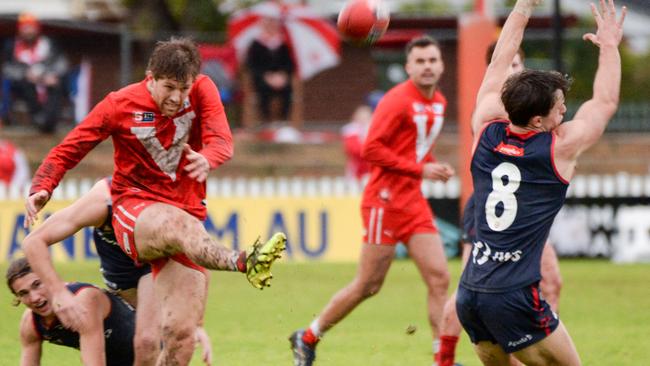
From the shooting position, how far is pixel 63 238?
6.59m

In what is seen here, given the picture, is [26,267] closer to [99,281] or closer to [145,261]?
[145,261]

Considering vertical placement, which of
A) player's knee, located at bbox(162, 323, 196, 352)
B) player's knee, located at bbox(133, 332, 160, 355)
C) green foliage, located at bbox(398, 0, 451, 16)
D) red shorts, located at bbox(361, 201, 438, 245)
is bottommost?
player's knee, located at bbox(133, 332, 160, 355)

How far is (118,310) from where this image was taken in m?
6.90

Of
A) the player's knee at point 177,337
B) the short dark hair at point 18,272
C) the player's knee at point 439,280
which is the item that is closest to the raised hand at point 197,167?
the player's knee at point 177,337

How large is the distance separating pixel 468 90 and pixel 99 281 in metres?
5.89

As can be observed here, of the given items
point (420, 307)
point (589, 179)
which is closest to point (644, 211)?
point (589, 179)

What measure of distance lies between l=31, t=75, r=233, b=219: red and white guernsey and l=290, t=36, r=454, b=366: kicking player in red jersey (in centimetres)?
185

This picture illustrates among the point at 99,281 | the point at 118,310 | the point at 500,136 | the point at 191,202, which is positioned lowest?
the point at 99,281

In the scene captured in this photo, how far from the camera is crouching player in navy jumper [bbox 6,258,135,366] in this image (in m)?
6.45

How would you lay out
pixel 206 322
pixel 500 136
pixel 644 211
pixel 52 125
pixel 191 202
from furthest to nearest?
pixel 52 125 → pixel 644 211 → pixel 206 322 → pixel 191 202 → pixel 500 136

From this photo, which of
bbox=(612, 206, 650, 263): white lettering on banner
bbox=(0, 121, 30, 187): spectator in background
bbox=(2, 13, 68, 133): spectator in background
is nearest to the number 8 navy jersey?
bbox=(612, 206, 650, 263): white lettering on banner

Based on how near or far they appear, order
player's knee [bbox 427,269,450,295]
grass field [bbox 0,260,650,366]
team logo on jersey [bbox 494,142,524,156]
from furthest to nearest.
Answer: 1. grass field [bbox 0,260,650,366]
2. player's knee [bbox 427,269,450,295]
3. team logo on jersey [bbox 494,142,524,156]

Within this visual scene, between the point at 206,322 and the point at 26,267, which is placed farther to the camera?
the point at 206,322

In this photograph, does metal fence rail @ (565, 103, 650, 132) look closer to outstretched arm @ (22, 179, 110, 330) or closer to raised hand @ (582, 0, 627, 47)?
outstretched arm @ (22, 179, 110, 330)
